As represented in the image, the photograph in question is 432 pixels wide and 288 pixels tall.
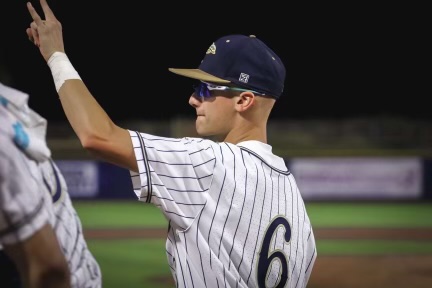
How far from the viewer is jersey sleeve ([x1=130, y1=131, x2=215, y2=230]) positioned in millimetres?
1782

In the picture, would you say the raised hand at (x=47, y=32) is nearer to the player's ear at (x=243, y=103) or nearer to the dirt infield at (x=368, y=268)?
the player's ear at (x=243, y=103)

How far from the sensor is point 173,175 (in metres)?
1.81

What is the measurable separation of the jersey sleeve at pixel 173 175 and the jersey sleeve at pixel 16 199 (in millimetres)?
746

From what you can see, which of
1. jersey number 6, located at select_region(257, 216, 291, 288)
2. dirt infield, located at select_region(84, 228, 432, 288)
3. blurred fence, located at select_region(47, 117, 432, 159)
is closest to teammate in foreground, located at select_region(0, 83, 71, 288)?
jersey number 6, located at select_region(257, 216, 291, 288)

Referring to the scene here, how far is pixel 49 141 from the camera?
1488 cm

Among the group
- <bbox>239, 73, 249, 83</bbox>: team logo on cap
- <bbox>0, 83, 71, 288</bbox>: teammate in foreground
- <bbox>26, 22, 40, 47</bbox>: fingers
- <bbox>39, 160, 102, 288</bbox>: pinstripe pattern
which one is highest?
<bbox>26, 22, 40, 47</bbox>: fingers

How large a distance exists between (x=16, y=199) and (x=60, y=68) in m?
0.68

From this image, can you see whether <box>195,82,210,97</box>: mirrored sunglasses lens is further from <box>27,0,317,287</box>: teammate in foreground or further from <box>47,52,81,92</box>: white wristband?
<box>47,52,81,92</box>: white wristband

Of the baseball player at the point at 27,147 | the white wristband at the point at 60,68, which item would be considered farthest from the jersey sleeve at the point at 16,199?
the white wristband at the point at 60,68

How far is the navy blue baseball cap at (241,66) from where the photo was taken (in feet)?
6.61

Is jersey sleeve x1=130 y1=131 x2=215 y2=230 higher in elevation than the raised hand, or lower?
lower

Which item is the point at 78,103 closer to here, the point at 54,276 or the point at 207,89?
the point at 207,89

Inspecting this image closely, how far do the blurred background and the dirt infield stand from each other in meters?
1.80

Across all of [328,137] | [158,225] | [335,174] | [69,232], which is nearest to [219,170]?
[69,232]
